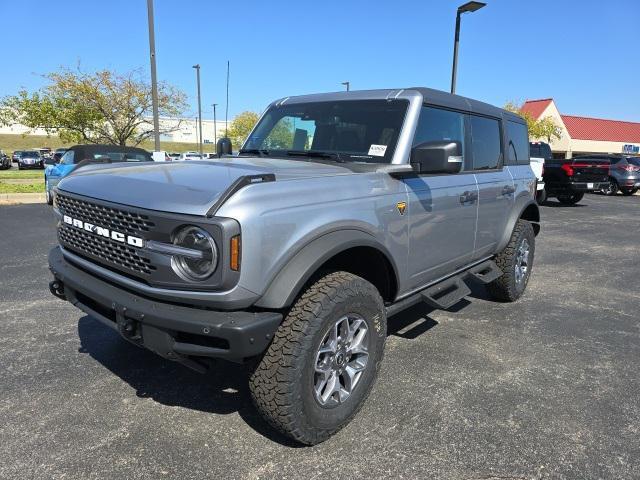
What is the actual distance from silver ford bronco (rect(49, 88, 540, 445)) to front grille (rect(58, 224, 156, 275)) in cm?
1

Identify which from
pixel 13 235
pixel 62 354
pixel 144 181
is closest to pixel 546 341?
pixel 144 181

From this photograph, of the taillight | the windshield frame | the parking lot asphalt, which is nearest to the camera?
the parking lot asphalt

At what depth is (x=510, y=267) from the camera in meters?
4.91

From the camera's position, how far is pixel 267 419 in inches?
96.0

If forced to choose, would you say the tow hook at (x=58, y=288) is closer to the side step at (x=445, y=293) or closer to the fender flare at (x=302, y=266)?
the fender flare at (x=302, y=266)

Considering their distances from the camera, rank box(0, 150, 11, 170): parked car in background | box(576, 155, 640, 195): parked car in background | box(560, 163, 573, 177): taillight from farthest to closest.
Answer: box(0, 150, 11, 170): parked car in background < box(576, 155, 640, 195): parked car in background < box(560, 163, 573, 177): taillight

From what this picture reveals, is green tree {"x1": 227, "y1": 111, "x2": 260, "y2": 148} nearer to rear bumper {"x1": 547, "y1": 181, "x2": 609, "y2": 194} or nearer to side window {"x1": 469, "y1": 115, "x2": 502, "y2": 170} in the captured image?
rear bumper {"x1": 547, "y1": 181, "x2": 609, "y2": 194}

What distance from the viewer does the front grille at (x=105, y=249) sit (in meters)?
2.37

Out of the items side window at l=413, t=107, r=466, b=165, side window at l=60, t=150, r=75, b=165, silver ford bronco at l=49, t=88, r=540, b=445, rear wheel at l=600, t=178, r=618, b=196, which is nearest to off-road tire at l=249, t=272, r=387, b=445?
silver ford bronco at l=49, t=88, r=540, b=445

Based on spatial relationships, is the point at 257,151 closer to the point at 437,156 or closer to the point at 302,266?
the point at 437,156

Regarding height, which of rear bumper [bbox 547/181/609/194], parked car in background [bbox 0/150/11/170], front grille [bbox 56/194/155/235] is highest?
front grille [bbox 56/194/155/235]

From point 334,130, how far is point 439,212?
985 mm

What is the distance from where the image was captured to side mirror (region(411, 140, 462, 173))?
9.62 feet

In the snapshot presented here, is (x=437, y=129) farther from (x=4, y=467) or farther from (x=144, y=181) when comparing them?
(x=4, y=467)
